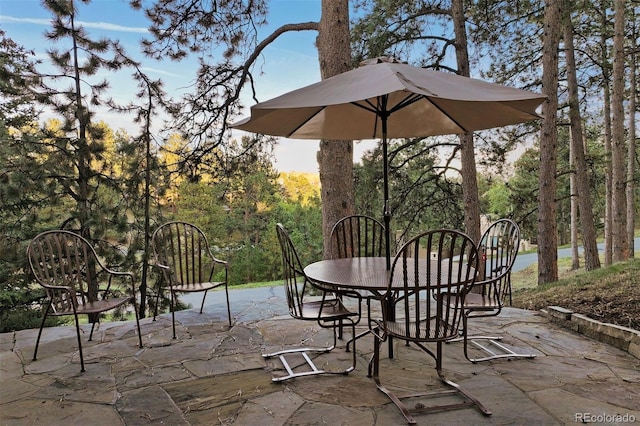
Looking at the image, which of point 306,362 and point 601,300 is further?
point 601,300

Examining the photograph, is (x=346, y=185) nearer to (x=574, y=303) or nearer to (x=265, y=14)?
(x=574, y=303)

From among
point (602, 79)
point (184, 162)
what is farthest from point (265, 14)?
point (602, 79)

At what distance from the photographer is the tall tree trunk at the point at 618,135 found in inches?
253

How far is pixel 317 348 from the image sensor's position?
9.62ft

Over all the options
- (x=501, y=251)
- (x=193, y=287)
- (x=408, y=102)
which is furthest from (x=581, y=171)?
(x=193, y=287)

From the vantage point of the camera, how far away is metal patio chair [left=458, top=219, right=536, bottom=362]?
2615mm

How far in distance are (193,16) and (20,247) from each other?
3.70 m

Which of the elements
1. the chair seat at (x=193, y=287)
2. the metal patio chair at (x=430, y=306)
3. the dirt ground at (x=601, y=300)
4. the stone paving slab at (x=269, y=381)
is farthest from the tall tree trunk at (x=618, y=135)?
the chair seat at (x=193, y=287)

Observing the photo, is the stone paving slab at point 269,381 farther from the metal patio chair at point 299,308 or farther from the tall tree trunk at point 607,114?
the tall tree trunk at point 607,114

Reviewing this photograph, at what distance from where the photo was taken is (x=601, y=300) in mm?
3646

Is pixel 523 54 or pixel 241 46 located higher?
pixel 523 54

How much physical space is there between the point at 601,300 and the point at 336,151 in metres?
2.82

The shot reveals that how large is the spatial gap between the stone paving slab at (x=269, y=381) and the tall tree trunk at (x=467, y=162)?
9.17 ft

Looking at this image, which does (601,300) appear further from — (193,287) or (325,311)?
(193,287)
